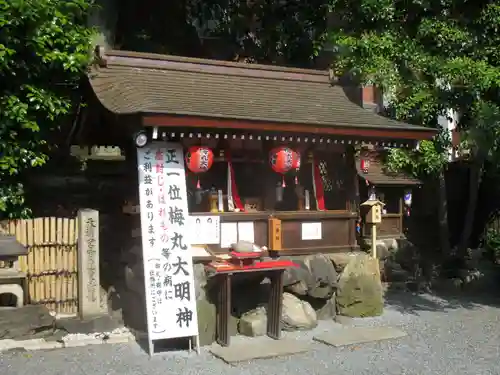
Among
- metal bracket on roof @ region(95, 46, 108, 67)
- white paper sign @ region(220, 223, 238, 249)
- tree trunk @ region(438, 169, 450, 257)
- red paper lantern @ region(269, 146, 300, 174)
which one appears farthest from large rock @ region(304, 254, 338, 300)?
tree trunk @ region(438, 169, 450, 257)

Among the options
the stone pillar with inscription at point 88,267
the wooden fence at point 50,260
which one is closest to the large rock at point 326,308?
the stone pillar with inscription at point 88,267

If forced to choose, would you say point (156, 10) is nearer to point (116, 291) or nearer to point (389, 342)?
point (116, 291)

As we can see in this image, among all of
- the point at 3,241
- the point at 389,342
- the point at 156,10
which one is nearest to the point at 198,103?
the point at 3,241

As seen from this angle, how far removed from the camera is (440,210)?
14.7 metres

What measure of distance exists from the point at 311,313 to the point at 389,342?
1.45 meters

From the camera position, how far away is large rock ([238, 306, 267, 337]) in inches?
340

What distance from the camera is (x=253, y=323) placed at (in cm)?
866

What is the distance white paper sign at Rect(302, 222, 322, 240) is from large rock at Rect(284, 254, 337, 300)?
0.34m

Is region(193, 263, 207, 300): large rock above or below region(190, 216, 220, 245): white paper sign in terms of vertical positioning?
below

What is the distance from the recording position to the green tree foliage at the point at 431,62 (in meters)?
10.0

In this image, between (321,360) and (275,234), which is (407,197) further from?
(321,360)

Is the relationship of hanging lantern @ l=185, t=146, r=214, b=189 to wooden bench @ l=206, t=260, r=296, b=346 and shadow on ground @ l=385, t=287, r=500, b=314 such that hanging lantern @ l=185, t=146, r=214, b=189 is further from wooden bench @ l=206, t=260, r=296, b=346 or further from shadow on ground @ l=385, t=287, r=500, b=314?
shadow on ground @ l=385, t=287, r=500, b=314

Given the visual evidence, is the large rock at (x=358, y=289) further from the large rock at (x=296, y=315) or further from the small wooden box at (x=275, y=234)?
the small wooden box at (x=275, y=234)

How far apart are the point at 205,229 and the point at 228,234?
0.46m
